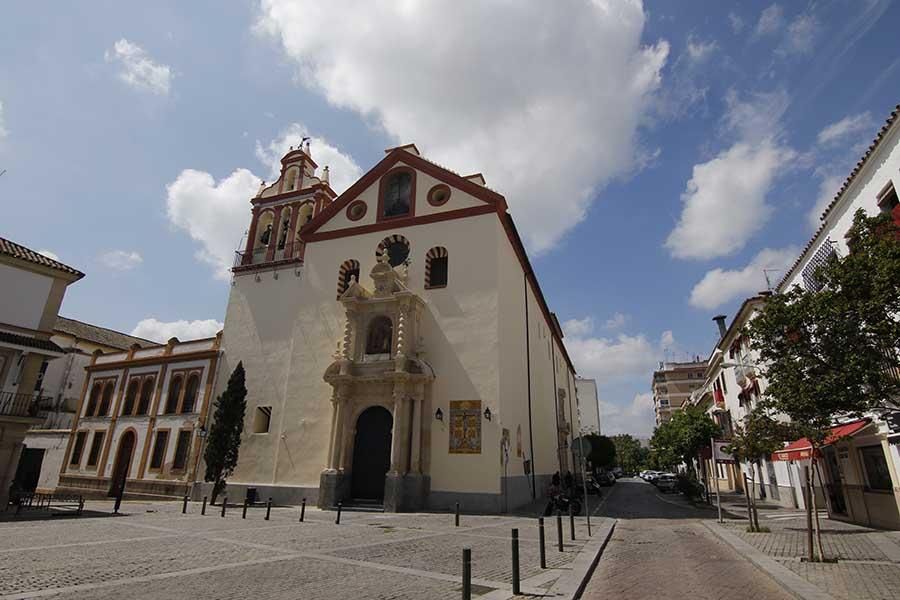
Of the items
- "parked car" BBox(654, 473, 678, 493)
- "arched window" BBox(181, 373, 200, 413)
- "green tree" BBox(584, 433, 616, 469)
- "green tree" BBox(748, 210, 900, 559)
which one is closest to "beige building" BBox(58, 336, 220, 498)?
"arched window" BBox(181, 373, 200, 413)

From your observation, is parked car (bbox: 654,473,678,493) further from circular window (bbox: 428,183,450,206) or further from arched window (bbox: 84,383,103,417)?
arched window (bbox: 84,383,103,417)

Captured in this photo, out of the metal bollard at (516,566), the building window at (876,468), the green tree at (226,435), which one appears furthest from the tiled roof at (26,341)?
the building window at (876,468)

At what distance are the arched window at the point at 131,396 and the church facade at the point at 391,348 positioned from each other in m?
7.47

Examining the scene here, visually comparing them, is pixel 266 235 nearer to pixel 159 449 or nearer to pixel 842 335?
pixel 159 449

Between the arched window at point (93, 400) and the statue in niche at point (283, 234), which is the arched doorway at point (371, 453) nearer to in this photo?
the statue in niche at point (283, 234)

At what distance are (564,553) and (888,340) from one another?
26.0ft

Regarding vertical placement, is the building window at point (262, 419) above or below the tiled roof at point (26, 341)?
below

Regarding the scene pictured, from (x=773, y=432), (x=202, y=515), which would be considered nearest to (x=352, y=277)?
(x=202, y=515)

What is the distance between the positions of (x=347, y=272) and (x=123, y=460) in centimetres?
1795

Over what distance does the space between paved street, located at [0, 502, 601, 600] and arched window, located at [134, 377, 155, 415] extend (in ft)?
46.9

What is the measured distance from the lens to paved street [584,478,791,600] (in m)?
7.64

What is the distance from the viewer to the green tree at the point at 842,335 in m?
9.41

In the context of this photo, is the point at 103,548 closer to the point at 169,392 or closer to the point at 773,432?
the point at 773,432

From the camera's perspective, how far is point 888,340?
9.51 meters
